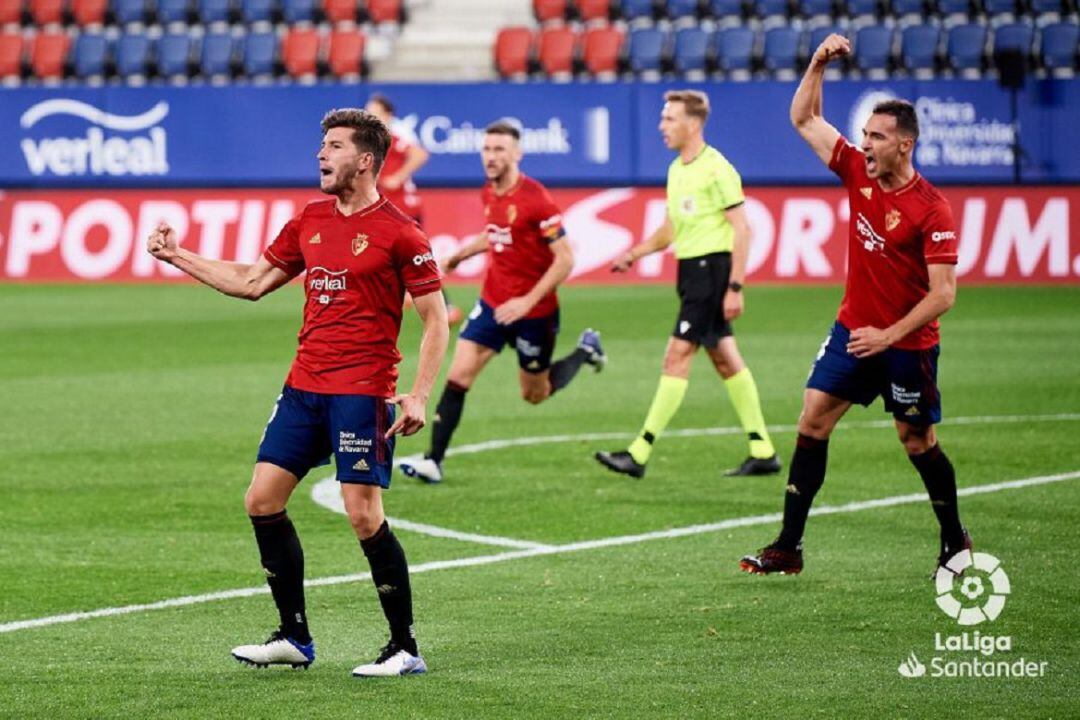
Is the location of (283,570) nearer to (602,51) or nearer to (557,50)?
(602,51)

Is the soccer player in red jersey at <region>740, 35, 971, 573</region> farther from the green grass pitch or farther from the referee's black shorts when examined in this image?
the referee's black shorts

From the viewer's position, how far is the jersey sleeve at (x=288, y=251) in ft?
24.5

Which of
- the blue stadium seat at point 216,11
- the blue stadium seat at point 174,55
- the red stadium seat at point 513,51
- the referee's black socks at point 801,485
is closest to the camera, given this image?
the referee's black socks at point 801,485

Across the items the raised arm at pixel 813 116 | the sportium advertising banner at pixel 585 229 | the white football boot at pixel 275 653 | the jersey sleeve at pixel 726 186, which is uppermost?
the raised arm at pixel 813 116

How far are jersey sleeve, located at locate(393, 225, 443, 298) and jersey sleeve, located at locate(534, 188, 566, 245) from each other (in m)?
4.90

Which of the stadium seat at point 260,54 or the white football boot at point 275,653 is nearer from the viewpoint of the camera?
the white football boot at point 275,653

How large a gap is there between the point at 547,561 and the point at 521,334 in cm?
315

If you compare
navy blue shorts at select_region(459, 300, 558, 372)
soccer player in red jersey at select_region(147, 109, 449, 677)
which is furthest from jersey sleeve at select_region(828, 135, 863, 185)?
navy blue shorts at select_region(459, 300, 558, 372)

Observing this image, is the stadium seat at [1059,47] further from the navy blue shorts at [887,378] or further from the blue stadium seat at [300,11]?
the navy blue shorts at [887,378]

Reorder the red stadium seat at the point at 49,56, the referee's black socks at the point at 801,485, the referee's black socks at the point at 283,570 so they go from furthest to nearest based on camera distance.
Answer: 1. the red stadium seat at the point at 49,56
2. the referee's black socks at the point at 801,485
3. the referee's black socks at the point at 283,570

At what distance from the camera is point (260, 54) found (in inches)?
1180

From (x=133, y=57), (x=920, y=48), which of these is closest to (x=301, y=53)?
(x=133, y=57)


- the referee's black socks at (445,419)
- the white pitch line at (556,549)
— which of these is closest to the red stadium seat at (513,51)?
the referee's black socks at (445,419)

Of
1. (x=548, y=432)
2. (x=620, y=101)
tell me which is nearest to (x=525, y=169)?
(x=620, y=101)
